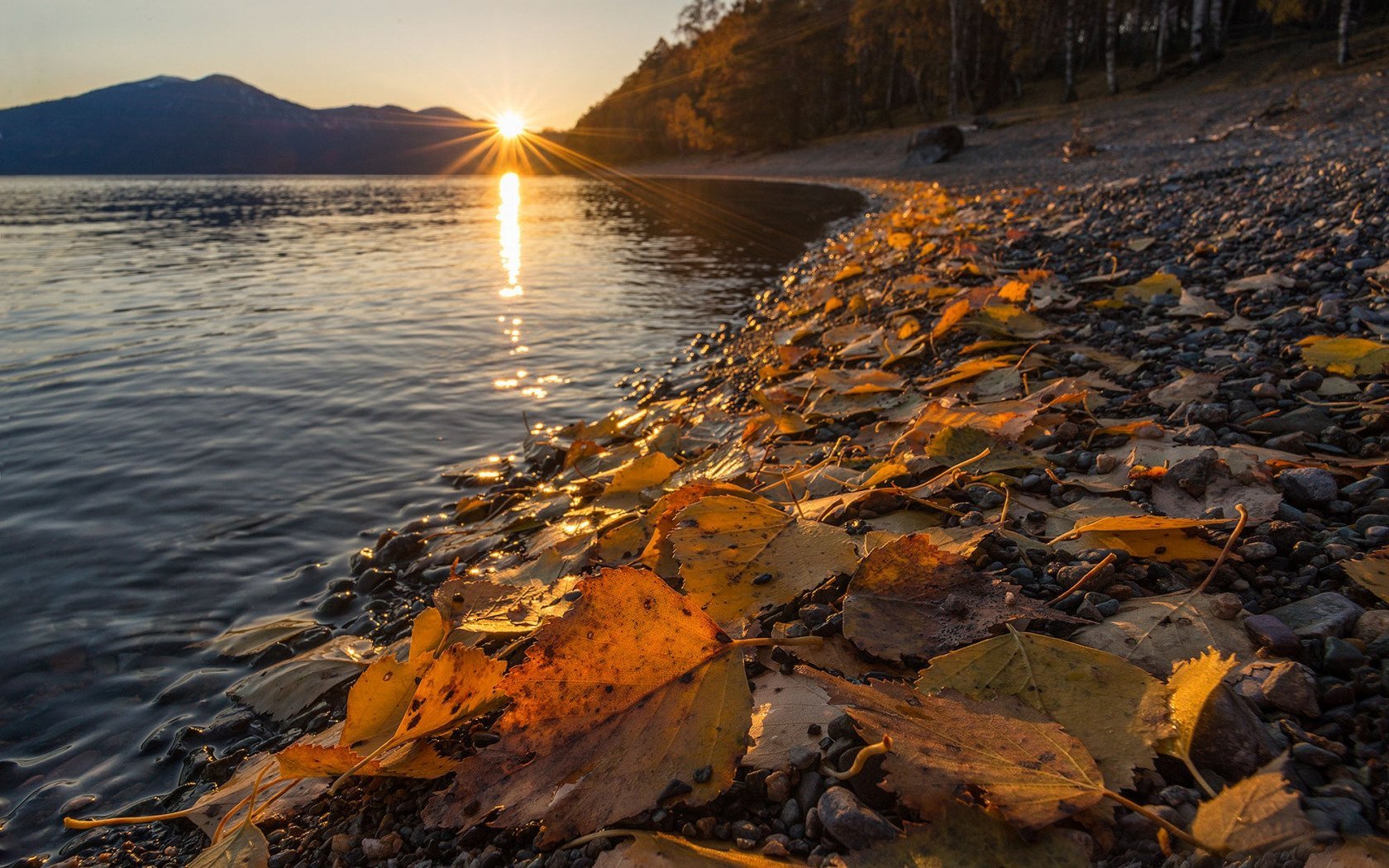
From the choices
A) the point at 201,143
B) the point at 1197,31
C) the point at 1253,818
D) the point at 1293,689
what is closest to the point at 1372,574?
the point at 1293,689

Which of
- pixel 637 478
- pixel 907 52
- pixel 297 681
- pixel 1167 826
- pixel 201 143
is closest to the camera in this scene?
pixel 1167 826

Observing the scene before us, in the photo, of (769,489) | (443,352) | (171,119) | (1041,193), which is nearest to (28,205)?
(443,352)

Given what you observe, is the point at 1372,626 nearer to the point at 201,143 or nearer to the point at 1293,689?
the point at 1293,689

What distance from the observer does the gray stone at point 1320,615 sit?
3.58 ft

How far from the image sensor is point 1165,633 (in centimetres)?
117

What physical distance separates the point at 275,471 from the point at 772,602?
13.0ft

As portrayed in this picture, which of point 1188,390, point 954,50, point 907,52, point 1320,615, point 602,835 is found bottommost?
point 602,835

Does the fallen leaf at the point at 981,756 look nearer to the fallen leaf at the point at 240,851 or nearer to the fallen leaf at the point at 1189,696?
the fallen leaf at the point at 1189,696

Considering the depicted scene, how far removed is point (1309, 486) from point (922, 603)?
0.88 meters

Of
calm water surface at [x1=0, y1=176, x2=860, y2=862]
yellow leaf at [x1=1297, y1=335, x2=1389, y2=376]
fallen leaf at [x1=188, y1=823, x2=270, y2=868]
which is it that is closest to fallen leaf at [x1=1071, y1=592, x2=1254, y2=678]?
yellow leaf at [x1=1297, y1=335, x2=1389, y2=376]

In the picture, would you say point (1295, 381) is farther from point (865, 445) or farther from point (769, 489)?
point (769, 489)

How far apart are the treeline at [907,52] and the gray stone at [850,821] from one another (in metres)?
26.1

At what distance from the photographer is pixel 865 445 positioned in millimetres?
2363

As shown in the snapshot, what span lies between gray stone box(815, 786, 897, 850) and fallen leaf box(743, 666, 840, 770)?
125mm
